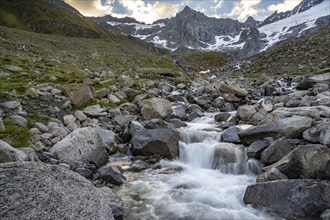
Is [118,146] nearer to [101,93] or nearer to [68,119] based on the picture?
[68,119]

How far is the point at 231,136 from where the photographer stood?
55.4 feet

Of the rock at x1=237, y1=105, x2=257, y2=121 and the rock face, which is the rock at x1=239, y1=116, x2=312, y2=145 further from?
the rock face

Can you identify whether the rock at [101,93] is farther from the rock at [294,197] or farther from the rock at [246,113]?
the rock at [294,197]

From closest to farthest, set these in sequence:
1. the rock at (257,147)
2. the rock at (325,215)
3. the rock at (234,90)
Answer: the rock at (325,215) < the rock at (257,147) < the rock at (234,90)

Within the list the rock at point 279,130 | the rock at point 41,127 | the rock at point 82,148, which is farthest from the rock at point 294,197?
the rock at point 41,127

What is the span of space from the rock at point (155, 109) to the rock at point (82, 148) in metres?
6.44

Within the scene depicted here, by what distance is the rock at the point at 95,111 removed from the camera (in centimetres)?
1947

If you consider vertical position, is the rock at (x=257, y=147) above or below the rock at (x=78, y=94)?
below

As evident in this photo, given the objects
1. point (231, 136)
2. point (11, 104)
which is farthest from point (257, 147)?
point (11, 104)

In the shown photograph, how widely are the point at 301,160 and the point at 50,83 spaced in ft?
59.1

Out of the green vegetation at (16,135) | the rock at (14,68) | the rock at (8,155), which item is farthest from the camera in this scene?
the rock at (14,68)

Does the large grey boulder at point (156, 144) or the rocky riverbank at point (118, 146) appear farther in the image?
the large grey boulder at point (156, 144)

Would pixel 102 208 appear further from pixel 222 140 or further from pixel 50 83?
pixel 50 83

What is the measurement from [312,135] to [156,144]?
7281 mm
